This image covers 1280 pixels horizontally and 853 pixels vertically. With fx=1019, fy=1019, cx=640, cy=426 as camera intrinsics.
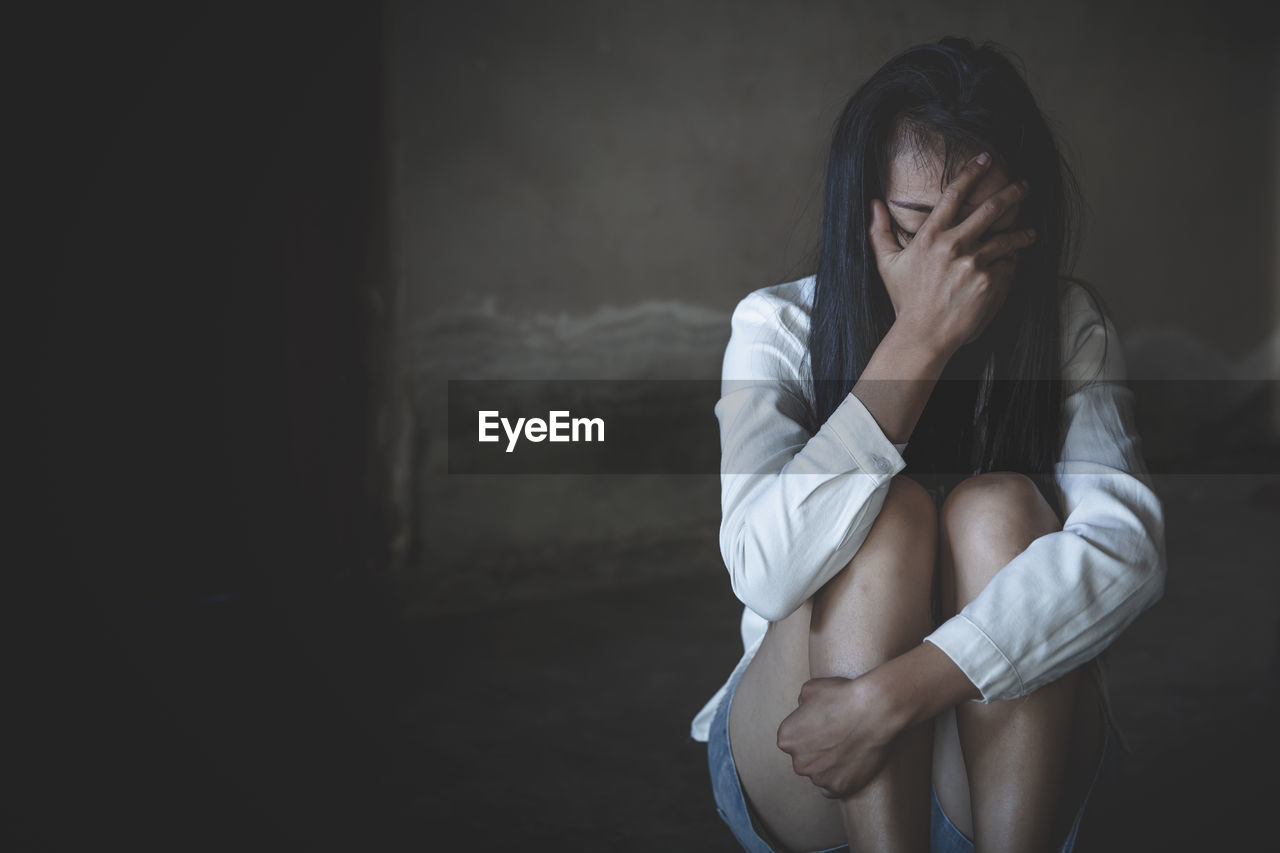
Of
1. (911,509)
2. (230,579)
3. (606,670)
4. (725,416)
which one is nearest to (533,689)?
(606,670)

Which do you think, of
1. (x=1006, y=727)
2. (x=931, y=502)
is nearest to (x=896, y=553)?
(x=931, y=502)

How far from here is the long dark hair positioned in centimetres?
112

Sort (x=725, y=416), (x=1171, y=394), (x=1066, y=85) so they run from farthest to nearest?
1. (x=1171, y=394)
2. (x=1066, y=85)
3. (x=725, y=416)

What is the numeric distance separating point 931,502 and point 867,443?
4.2 inches

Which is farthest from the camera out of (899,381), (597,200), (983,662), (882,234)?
(597,200)

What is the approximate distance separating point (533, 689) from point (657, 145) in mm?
1564

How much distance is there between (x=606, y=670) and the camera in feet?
7.44

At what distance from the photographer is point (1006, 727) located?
3.20 ft

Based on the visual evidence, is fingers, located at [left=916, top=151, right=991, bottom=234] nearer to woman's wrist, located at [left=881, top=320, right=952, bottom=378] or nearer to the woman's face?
the woman's face

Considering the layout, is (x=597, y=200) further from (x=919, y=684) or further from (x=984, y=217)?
(x=919, y=684)

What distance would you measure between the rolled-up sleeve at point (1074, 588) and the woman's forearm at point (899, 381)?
176 mm

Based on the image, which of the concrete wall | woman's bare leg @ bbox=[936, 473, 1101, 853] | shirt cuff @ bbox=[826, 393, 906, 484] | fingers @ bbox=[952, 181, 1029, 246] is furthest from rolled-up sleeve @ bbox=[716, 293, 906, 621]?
the concrete wall

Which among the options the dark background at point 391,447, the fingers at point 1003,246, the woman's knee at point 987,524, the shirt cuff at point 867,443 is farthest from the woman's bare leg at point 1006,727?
the dark background at point 391,447

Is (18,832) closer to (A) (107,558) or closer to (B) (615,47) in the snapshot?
(A) (107,558)
